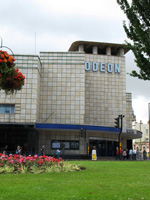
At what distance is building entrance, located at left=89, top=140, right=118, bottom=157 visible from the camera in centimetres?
4638

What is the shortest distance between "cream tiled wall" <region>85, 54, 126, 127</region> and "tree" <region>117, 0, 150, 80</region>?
30.8 m

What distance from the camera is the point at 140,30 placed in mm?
18031

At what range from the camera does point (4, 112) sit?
4109cm

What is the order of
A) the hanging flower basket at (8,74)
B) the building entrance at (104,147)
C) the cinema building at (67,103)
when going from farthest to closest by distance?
the building entrance at (104,147)
the cinema building at (67,103)
the hanging flower basket at (8,74)

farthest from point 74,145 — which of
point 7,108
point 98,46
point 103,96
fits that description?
point 98,46

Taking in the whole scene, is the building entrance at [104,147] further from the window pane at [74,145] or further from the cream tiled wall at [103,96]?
the cream tiled wall at [103,96]

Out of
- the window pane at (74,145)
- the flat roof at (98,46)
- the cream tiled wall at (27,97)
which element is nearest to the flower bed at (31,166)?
the cream tiled wall at (27,97)

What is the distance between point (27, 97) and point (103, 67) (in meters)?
15.9

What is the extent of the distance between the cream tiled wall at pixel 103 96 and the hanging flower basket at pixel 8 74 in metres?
37.6

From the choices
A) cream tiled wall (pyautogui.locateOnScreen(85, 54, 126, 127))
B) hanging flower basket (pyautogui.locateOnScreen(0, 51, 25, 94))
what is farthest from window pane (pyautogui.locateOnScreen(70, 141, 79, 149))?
hanging flower basket (pyautogui.locateOnScreen(0, 51, 25, 94))

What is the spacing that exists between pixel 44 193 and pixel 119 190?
2465mm

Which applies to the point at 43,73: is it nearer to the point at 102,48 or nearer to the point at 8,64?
the point at 102,48

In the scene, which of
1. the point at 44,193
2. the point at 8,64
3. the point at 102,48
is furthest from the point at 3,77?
the point at 102,48

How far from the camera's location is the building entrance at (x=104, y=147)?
4638cm
